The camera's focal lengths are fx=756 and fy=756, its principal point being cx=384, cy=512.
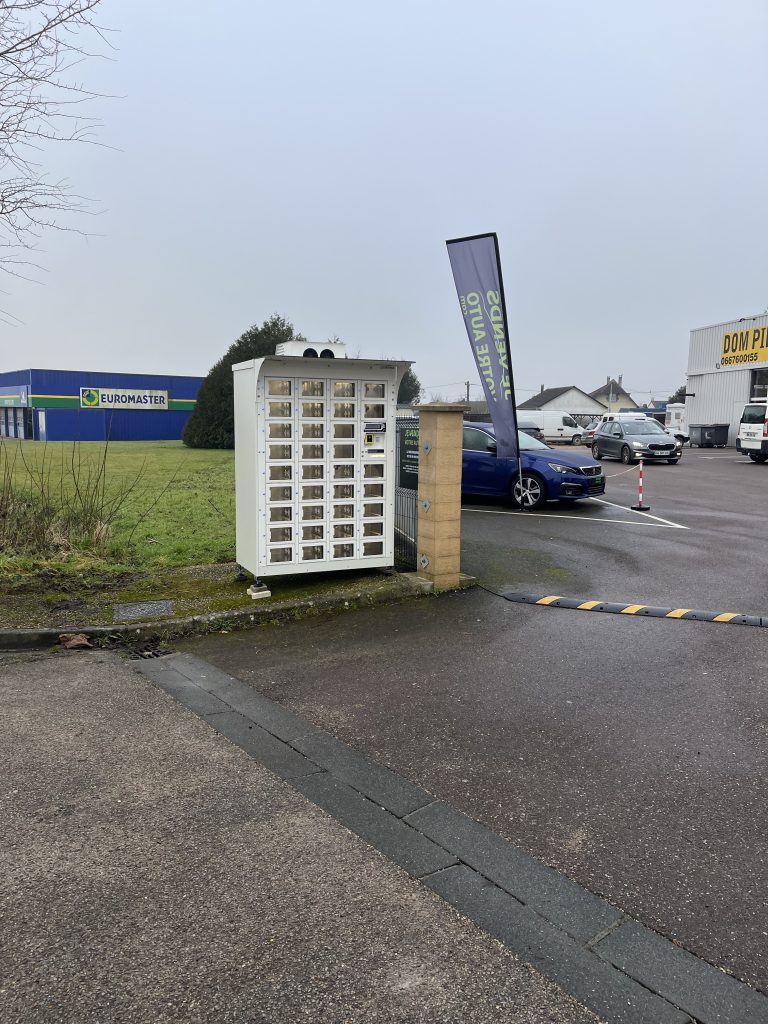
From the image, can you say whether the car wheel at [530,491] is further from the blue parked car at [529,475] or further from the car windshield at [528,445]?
the car windshield at [528,445]

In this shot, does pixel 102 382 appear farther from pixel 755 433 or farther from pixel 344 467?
pixel 344 467

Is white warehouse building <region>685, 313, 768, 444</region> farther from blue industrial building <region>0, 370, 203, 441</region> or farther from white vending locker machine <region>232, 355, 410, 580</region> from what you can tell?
white vending locker machine <region>232, 355, 410, 580</region>

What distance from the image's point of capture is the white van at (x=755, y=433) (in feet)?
88.6

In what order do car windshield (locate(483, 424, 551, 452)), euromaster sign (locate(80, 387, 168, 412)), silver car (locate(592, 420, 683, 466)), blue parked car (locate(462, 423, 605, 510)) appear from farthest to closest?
1. euromaster sign (locate(80, 387, 168, 412))
2. silver car (locate(592, 420, 683, 466))
3. car windshield (locate(483, 424, 551, 452))
4. blue parked car (locate(462, 423, 605, 510))

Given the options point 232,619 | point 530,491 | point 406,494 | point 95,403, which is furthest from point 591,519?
point 95,403

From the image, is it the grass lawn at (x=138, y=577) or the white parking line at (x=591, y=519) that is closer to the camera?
the grass lawn at (x=138, y=577)

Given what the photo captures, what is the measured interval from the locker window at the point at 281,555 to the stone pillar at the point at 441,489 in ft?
4.86

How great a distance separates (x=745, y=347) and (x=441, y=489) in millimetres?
35963

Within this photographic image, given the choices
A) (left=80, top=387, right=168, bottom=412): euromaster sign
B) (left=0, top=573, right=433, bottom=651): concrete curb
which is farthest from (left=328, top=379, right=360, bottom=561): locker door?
(left=80, top=387, right=168, bottom=412): euromaster sign

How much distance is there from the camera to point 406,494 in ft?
28.8

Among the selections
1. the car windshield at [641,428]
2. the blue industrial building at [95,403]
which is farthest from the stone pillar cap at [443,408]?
the blue industrial building at [95,403]

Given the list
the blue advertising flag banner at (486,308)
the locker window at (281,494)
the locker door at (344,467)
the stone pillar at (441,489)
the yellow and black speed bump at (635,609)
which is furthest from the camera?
the blue advertising flag banner at (486,308)

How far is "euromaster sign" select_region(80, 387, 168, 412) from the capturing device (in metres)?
55.2

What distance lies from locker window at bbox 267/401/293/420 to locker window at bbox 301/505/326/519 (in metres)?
0.96
